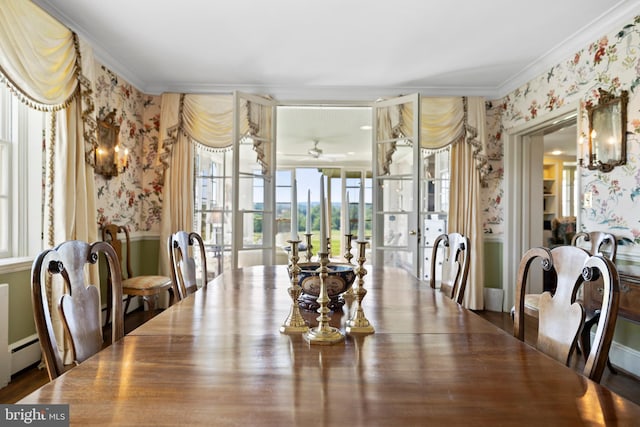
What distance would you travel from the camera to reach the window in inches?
102

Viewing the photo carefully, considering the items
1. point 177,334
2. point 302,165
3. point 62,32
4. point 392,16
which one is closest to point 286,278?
point 177,334

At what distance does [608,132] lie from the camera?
9.20ft

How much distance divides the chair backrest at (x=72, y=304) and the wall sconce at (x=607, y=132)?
10.4ft

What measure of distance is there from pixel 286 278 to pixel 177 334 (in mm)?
992

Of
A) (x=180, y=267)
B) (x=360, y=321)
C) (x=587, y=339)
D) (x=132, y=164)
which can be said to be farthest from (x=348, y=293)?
(x=132, y=164)

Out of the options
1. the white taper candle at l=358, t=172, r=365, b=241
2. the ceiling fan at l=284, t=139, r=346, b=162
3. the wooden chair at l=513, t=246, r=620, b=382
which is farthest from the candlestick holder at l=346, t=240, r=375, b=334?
the ceiling fan at l=284, t=139, r=346, b=162

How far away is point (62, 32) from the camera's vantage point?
2.61 m

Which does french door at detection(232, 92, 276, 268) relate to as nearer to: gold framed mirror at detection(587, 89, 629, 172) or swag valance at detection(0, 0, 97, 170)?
swag valance at detection(0, 0, 97, 170)

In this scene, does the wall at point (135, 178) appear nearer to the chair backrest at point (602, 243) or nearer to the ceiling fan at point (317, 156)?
the ceiling fan at point (317, 156)

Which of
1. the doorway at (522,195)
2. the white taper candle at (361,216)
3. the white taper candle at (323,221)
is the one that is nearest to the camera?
the white taper candle at (323,221)

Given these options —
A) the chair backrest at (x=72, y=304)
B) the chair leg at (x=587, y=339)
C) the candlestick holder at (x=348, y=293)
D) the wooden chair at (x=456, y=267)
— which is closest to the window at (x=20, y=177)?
the chair backrest at (x=72, y=304)

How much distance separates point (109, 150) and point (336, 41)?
2.24 metres

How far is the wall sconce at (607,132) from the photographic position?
2.68 meters

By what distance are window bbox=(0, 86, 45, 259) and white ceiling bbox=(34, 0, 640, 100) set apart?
75 centimetres
